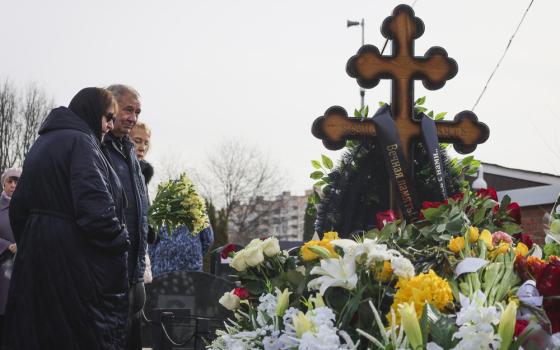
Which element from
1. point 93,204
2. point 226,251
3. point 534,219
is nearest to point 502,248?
point 226,251

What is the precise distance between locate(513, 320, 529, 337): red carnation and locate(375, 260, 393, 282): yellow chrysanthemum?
34cm

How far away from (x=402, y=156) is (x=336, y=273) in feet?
6.18

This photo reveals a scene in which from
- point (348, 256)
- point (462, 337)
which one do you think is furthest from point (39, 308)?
point (462, 337)

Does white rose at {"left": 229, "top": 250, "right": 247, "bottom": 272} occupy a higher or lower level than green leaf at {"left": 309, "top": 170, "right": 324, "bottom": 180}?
lower

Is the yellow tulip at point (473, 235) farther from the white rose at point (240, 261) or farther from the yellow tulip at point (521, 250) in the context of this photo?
the white rose at point (240, 261)

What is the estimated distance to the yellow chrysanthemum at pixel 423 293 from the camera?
1.94 m

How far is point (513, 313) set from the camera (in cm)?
184

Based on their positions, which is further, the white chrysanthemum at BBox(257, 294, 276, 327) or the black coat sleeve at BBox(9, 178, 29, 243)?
the black coat sleeve at BBox(9, 178, 29, 243)

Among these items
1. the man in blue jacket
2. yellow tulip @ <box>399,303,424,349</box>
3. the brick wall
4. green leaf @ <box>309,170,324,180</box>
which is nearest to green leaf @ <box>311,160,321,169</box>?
green leaf @ <box>309,170,324,180</box>

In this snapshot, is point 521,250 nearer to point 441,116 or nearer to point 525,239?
point 525,239

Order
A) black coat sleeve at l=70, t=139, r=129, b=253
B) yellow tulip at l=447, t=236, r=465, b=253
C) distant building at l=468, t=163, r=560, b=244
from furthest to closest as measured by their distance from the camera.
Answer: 1. distant building at l=468, t=163, r=560, b=244
2. black coat sleeve at l=70, t=139, r=129, b=253
3. yellow tulip at l=447, t=236, r=465, b=253

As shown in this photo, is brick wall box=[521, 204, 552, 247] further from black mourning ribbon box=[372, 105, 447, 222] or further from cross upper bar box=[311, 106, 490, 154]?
black mourning ribbon box=[372, 105, 447, 222]

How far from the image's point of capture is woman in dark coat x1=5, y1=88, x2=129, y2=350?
3.60m

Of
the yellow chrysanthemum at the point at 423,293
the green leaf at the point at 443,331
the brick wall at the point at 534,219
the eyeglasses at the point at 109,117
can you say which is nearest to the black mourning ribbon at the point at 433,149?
the eyeglasses at the point at 109,117
